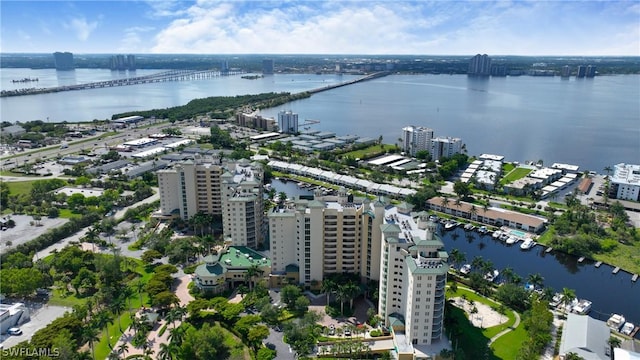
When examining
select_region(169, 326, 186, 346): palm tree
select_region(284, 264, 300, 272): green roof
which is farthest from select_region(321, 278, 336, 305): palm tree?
select_region(169, 326, 186, 346): palm tree

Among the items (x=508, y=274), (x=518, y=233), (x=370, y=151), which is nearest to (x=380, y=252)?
(x=508, y=274)

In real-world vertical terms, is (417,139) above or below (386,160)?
above

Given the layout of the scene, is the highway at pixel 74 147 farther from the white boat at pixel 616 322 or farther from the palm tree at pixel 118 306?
the white boat at pixel 616 322

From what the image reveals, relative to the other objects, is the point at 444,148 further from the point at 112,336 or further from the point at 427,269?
the point at 112,336

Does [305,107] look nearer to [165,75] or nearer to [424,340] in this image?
[424,340]

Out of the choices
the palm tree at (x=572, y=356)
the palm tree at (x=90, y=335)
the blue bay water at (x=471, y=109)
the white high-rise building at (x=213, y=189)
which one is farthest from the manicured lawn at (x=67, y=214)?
the blue bay water at (x=471, y=109)

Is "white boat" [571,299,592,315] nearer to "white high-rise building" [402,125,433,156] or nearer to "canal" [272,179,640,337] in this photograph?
"canal" [272,179,640,337]

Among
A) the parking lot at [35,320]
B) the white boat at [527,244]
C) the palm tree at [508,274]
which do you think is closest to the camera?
the parking lot at [35,320]
